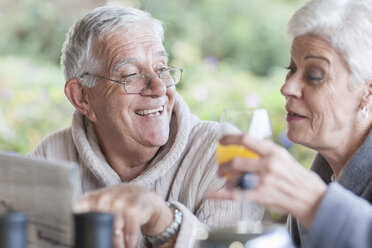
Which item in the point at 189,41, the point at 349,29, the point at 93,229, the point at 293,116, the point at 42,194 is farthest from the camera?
the point at 189,41

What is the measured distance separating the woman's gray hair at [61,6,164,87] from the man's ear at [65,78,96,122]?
0.03 m

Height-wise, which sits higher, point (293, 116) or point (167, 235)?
point (293, 116)

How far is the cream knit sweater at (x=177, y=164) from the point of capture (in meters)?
2.08

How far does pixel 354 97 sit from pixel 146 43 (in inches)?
34.4

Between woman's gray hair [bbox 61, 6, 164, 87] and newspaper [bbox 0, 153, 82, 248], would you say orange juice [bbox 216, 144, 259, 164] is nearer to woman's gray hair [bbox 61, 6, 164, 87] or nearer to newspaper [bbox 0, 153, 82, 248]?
newspaper [bbox 0, 153, 82, 248]

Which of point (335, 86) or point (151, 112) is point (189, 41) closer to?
point (151, 112)

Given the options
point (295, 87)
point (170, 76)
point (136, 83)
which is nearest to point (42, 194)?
point (295, 87)

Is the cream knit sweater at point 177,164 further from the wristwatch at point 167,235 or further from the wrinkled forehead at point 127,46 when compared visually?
the wristwatch at point 167,235

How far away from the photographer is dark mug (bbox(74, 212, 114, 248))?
42.3 inches

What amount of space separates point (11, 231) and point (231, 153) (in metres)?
0.48

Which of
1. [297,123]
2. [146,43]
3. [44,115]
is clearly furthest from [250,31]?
[297,123]

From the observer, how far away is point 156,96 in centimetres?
218

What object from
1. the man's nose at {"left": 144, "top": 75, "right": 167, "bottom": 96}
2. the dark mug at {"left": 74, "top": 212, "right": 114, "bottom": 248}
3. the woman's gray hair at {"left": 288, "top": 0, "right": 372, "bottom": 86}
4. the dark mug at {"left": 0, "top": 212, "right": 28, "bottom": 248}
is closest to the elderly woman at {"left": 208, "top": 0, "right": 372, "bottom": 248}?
the woman's gray hair at {"left": 288, "top": 0, "right": 372, "bottom": 86}

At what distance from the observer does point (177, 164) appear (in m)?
2.20
